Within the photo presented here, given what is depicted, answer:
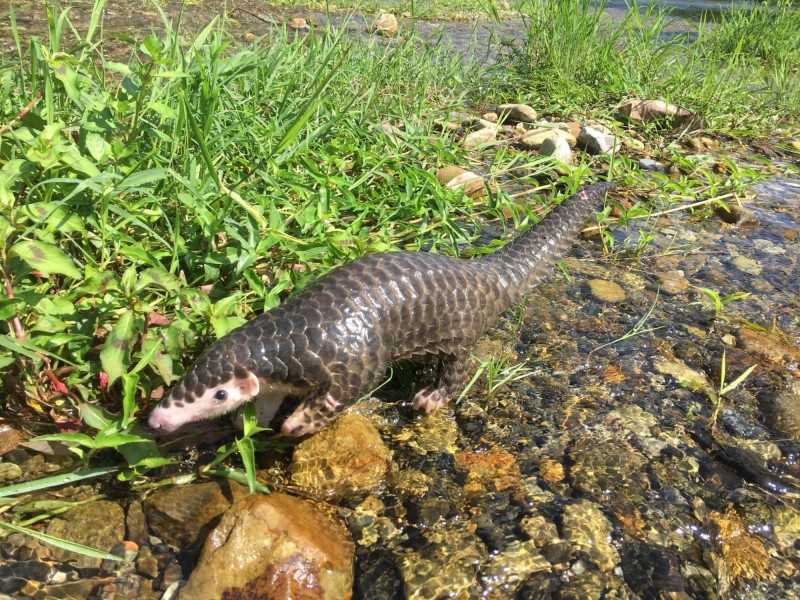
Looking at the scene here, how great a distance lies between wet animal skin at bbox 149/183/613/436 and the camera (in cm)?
259

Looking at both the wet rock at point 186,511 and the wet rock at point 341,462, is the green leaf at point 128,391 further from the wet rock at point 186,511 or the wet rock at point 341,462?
the wet rock at point 341,462

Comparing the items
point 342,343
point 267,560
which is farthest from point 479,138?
point 267,560

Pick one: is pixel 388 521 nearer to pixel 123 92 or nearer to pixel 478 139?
pixel 123 92

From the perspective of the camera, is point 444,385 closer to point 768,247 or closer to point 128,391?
point 128,391

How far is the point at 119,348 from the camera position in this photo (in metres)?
2.49

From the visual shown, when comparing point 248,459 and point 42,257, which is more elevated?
point 42,257

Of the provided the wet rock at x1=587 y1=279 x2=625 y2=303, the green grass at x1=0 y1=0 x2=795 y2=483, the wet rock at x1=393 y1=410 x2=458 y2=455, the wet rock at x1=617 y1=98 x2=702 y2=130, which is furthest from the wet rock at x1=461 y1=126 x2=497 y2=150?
the wet rock at x1=393 y1=410 x2=458 y2=455

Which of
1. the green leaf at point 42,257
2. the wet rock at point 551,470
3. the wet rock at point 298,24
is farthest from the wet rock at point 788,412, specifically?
the wet rock at point 298,24

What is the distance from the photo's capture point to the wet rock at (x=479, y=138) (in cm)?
594

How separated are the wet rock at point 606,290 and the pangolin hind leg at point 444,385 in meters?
1.36

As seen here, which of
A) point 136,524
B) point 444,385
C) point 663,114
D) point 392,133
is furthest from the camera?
point 663,114

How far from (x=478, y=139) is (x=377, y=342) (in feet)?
12.2

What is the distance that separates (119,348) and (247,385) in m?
0.48

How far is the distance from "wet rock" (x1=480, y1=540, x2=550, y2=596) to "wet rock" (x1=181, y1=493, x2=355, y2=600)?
0.49 m
